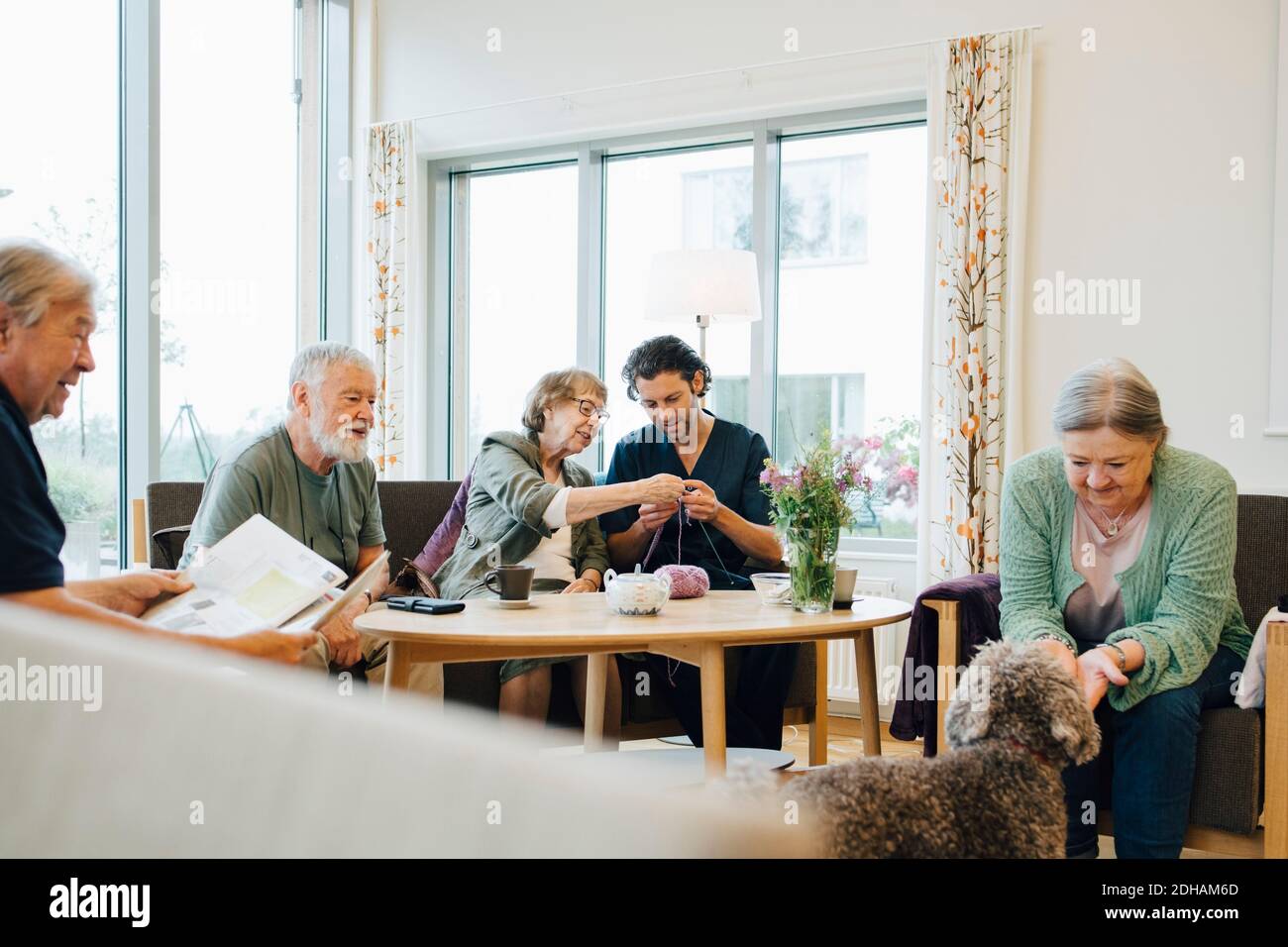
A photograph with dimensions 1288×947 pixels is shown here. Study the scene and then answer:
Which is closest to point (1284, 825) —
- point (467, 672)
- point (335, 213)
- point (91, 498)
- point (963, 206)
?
point (467, 672)

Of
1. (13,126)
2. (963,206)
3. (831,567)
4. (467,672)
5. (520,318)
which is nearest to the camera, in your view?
(831,567)

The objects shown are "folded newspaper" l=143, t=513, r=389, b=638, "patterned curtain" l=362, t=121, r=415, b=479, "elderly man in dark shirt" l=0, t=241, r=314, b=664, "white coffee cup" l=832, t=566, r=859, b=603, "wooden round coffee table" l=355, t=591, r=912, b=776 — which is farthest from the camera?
"patterned curtain" l=362, t=121, r=415, b=479

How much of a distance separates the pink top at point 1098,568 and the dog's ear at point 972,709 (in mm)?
852

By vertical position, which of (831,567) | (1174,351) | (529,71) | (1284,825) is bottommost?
(1284,825)

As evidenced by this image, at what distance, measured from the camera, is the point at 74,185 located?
11.7ft

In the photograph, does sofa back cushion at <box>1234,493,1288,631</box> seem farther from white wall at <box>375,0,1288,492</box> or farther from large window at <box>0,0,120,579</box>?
large window at <box>0,0,120,579</box>

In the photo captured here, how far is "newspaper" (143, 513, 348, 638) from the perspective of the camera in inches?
61.4

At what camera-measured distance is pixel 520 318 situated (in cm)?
488

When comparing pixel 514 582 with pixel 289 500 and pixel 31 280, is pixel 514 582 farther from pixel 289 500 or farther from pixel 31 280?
pixel 31 280

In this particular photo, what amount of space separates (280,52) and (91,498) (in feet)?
7.29

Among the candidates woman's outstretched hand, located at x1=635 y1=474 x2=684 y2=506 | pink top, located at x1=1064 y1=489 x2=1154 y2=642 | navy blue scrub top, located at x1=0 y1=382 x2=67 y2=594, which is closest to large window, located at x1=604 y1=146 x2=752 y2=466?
woman's outstretched hand, located at x1=635 y1=474 x2=684 y2=506

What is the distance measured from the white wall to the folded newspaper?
2715mm
